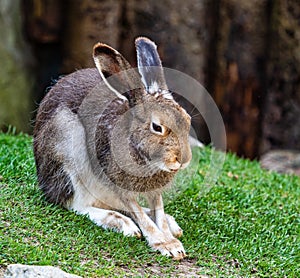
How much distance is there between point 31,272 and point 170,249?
1.14 m

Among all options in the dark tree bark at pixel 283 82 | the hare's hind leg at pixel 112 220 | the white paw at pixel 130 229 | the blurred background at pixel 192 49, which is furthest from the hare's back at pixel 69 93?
the dark tree bark at pixel 283 82

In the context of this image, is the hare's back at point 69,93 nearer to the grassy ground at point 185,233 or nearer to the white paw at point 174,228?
the grassy ground at point 185,233

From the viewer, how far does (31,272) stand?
13.9 ft

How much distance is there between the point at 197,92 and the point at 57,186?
4514 mm

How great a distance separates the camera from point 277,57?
9352mm

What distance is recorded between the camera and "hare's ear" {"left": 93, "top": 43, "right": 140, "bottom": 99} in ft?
16.4

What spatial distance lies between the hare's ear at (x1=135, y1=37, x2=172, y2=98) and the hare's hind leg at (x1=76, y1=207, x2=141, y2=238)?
3.02ft

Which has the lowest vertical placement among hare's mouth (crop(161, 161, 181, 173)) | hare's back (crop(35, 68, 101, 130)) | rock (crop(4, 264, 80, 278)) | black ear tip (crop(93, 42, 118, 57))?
rock (crop(4, 264, 80, 278))

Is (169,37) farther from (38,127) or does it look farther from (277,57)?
(38,127)

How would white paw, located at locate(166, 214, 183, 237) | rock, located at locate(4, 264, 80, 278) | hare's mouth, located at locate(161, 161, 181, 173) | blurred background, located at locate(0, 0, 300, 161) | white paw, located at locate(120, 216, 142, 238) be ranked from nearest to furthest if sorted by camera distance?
rock, located at locate(4, 264, 80, 278)
hare's mouth, located at locate(161, 161, 181, 173)
white paw, located at locate(120, 216, 142, 238)
white paw, located at locate(166, 214, 183, 237)
blurred background, located at locate(0, 0, 300, 161)

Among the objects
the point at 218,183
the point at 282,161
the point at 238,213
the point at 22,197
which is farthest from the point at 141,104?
the point at 282,161

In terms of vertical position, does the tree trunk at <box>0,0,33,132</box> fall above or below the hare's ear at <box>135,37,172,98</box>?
below

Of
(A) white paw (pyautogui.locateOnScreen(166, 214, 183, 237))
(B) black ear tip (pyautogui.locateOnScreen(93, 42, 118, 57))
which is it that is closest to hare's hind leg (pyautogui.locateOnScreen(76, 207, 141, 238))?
(A) white paw (pyautogui.locateOnScreen(166, 214, 183, 237))

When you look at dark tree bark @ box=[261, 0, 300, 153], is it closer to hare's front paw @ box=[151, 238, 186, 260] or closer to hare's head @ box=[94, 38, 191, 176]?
hare's head @ box=[94, 38, 191, 176]
